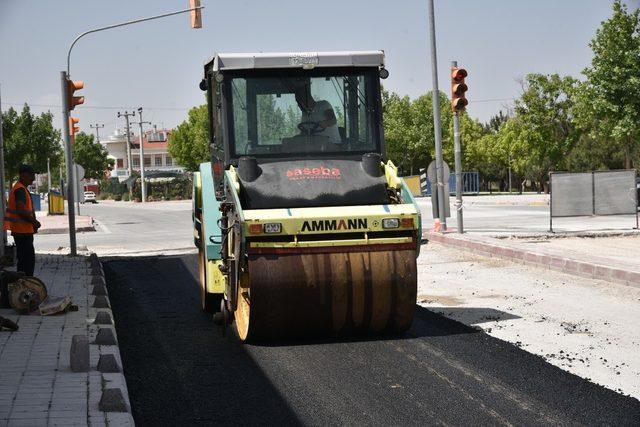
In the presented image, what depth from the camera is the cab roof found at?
8969mm

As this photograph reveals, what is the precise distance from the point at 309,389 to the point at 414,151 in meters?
69.1

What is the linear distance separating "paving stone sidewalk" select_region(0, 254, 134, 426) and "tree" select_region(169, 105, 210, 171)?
82.7 m

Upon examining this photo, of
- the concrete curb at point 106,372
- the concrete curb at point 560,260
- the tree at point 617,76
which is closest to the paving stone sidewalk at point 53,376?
the concrete curb at point 106,372

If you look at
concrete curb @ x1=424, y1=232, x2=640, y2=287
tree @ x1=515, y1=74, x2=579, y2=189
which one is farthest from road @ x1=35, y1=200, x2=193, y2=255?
tree @ x1=515, y1=74, x2=579, y2=189

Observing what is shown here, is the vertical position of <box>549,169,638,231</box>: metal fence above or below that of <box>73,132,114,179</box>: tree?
below

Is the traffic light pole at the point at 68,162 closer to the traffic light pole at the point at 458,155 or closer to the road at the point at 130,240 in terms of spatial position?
the road at the point at 130,240

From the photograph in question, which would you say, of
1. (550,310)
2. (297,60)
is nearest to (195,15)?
(297,60)

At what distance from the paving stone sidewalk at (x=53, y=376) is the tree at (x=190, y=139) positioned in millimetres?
82664

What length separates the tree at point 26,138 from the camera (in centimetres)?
6800

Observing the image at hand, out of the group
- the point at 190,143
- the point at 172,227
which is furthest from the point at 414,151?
the point at 172,227

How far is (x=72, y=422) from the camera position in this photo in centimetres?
541

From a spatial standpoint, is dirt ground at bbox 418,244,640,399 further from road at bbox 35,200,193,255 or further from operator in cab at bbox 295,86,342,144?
road at bbox 35,200,193,255

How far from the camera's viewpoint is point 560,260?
1372 centimetres

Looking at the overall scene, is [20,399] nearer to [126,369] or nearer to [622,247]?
[126,369]
